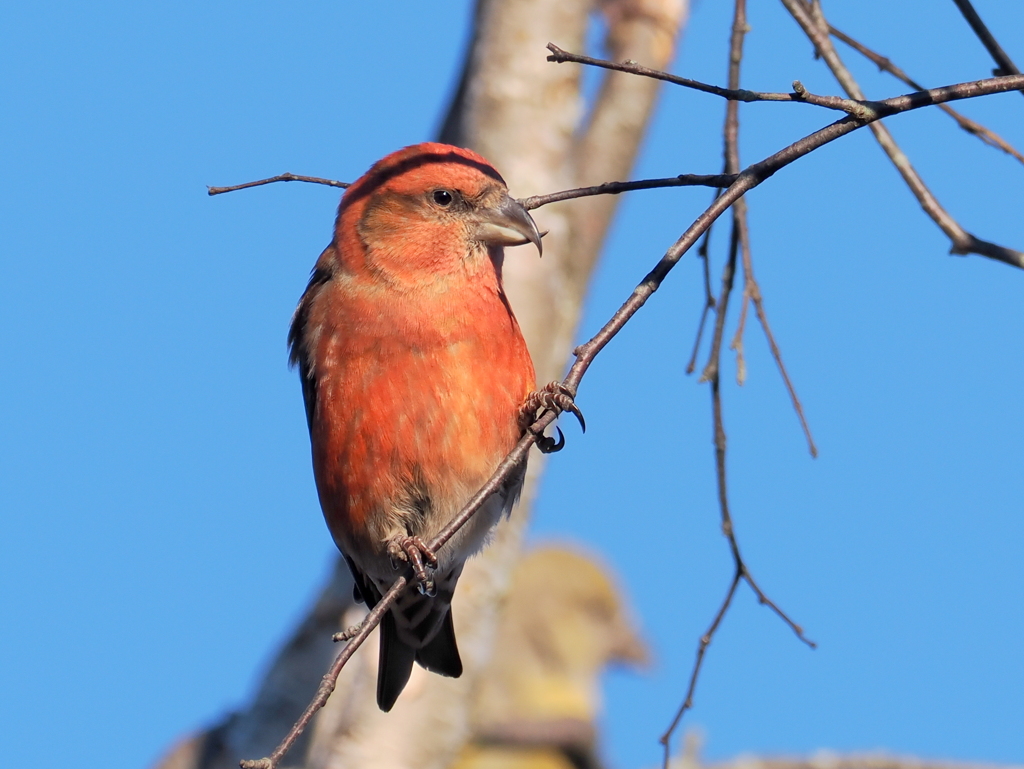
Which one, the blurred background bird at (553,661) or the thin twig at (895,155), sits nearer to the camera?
the thin twig at (895,155)

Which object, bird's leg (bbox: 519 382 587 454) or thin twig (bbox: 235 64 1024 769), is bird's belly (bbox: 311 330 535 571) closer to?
bird's leg (bbox: 519 382 587 454)

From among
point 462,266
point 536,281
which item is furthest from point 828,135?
point 536,281

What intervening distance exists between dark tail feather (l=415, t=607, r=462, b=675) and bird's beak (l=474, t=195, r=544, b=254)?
4.61ft

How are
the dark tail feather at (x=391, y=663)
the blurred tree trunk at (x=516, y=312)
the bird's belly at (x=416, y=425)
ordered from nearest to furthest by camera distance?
the bird's belly at (x=416, y=425) → the dark tail feather at (x=391, y=663) → the blurred tree trunk at (x=516, y=312)

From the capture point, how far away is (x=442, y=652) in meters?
4.26

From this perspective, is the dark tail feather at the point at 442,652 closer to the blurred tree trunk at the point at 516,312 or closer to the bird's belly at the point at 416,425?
the bird's belly at the point at 416,425

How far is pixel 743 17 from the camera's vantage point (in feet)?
11.5

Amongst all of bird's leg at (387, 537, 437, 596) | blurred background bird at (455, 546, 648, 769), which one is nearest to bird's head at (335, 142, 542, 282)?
bird's leg at (387, 537, 437, 596)

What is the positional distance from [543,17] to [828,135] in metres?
4.33

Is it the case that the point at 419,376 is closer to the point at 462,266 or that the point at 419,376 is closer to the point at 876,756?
the point at 462,266

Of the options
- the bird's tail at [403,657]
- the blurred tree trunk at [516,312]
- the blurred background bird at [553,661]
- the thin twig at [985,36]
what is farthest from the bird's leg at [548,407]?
the blurred background bird at [553,661]

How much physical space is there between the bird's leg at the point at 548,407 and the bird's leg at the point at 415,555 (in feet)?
1.47

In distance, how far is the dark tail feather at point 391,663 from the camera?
4152 mm

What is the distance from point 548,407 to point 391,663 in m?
1.64
